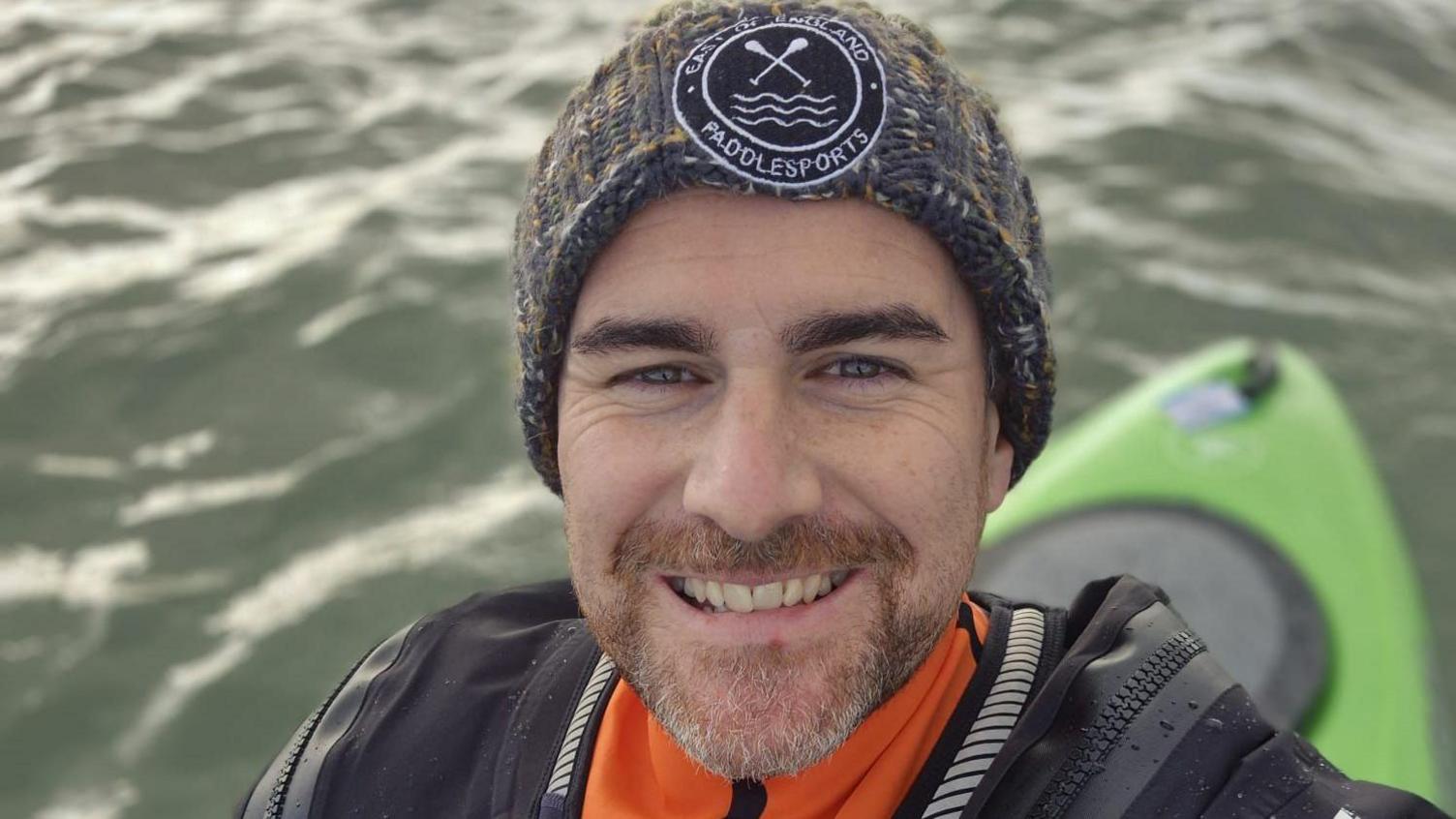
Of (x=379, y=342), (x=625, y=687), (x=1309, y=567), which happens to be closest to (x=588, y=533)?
(x=625, y=687)

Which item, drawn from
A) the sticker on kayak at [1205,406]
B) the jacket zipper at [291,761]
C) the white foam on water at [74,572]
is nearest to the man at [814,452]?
the jacket zipper at [291,761]

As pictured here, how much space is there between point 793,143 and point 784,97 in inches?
3.2

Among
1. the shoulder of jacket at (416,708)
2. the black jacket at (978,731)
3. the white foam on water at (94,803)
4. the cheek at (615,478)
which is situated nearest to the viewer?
the black jacket at (978,731)

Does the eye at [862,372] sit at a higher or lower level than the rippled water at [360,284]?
higher

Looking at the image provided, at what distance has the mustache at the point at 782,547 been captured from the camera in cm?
204

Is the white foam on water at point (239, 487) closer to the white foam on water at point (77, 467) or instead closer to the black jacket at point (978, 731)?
the white foam on water at point (77, 467)

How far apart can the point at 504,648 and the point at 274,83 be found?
687cm

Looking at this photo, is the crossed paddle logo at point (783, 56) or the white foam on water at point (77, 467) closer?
the crossed paddle logo at point (783, 56)

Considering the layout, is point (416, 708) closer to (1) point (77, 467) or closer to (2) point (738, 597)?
(2) point (738, 597)

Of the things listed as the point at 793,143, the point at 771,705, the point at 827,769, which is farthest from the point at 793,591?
the point at 793,143

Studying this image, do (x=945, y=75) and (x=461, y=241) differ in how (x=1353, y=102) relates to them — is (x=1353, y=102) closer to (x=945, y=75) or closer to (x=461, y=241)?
(x=461, y=241)

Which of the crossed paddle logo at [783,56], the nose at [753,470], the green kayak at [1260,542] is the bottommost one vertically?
the green kayak at [1260,542]

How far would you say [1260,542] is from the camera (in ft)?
14.5

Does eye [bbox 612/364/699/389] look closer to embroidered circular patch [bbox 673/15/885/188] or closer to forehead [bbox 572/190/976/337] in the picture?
forehead [bbox 572/190/976/337]
